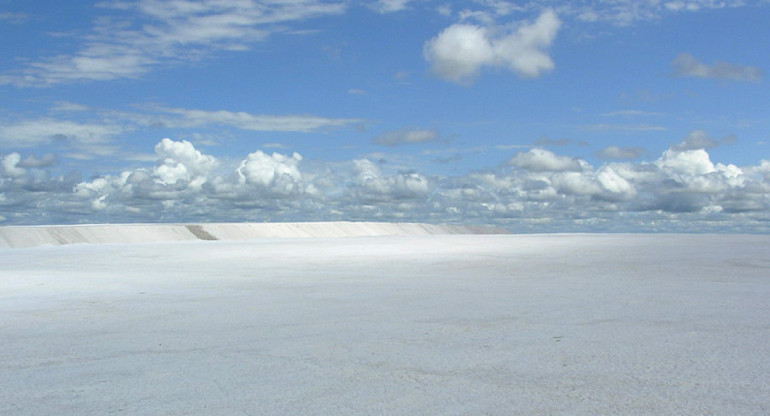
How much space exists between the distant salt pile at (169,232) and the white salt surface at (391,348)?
41.2m

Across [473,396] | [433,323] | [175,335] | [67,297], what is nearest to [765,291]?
[433,323]

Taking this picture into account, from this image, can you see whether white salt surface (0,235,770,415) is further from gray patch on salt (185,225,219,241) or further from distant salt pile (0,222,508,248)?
gray patch on salt (185,225,219,241)

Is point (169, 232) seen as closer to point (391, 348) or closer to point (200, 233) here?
point (200, 233)

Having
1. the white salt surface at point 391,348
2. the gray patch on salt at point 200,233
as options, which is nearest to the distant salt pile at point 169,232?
the gray patch on salt at point 200,233

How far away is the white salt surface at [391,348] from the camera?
507 centimetres

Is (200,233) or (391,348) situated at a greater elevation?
(200,233)

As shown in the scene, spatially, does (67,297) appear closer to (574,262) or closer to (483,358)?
(483,358)

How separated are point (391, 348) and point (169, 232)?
194ft

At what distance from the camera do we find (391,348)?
7.00 meters

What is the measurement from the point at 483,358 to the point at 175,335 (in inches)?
146

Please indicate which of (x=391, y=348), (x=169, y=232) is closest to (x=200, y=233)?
(x=169, y=232)

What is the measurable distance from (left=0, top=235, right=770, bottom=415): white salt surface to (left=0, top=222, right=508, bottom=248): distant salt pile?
41209mm

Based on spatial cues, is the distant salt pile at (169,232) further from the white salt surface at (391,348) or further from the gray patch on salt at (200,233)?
the white salt surface at (391,348)

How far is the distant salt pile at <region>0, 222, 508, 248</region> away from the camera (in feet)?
166
